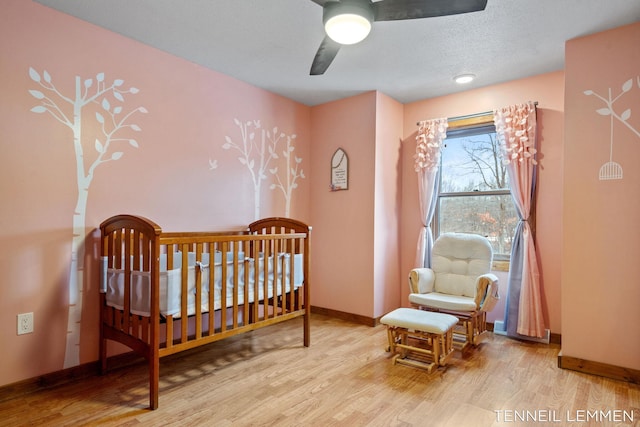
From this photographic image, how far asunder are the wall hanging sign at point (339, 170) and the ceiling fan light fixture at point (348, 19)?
203cm

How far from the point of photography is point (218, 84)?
3113mm

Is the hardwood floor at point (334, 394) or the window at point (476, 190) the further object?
the window at point (476, 190)

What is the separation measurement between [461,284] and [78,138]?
10.2ft

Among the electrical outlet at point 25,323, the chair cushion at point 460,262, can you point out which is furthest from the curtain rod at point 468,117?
the electrical outlet at point 25,323

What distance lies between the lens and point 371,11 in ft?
5.47

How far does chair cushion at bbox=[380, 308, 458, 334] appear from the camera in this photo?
7.90 feet

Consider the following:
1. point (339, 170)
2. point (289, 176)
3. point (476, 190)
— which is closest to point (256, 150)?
point (289, 176)

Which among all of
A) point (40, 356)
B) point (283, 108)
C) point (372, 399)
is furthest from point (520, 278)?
point (40, 356)

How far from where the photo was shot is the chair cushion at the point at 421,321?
7.90 feet

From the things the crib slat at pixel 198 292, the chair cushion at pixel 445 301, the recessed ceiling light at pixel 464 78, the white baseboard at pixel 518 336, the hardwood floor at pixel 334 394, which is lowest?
the hardwood floor at pixel 334 394

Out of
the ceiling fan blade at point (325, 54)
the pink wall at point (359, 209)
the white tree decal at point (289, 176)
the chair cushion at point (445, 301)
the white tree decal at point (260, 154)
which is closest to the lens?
the ceiling fan blade at point (325, 54)

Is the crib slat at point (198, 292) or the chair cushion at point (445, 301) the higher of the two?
the crib slat at point (198, 292)

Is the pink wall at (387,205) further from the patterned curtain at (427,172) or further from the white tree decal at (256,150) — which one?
the white tree decal at (256,150)

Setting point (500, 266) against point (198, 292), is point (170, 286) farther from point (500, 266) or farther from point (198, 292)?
point (500, 266)
